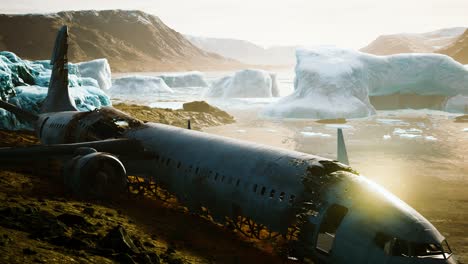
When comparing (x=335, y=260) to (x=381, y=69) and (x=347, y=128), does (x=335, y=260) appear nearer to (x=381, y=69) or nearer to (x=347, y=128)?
(x=347, y=128)

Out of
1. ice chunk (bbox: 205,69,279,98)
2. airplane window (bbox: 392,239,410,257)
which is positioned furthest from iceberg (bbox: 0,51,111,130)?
ice chunk (bbox: 205,69,279,98)

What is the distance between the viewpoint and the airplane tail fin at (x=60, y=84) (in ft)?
137

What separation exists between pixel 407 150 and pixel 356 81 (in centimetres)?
2894

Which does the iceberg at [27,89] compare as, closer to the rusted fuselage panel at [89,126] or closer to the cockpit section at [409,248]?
the rusted fuselage panel at [89,126]

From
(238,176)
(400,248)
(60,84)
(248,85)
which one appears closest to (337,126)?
(248,85)

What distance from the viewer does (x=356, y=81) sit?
317 ft

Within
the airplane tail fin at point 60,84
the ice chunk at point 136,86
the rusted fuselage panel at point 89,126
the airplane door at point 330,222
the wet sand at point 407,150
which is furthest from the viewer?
the ice chunk at point 136,86

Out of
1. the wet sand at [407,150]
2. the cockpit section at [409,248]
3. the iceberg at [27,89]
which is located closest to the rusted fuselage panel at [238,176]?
the cockpit section at [409,248]

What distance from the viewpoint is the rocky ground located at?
1689cm

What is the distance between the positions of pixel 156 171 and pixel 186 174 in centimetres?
319

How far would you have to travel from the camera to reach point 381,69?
102 metres

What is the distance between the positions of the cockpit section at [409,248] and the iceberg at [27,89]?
160 feet

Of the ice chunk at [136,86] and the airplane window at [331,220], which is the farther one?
the ice chunk at [136,86]

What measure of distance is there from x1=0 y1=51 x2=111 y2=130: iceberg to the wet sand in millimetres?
24838
